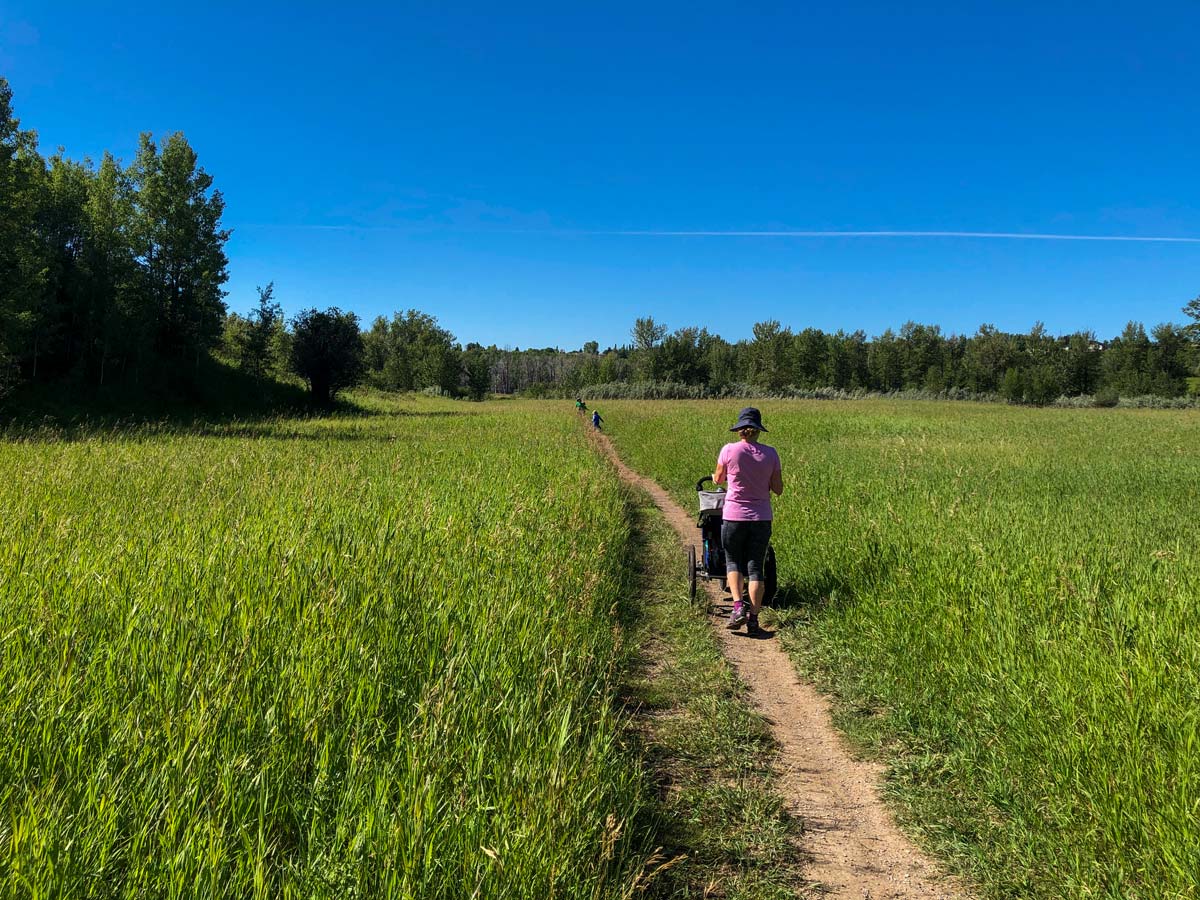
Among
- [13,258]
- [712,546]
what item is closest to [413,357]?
[13,258]

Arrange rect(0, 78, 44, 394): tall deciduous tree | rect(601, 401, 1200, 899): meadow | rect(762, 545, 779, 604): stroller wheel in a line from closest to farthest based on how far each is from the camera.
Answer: rect(601, 401, 1200, 899): meadow → rect(762, 545, 779, 604): stroller wheel → rect(0, 78, 44, 394): tall deciduous tree

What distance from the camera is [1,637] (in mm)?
2922

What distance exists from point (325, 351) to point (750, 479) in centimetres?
3768

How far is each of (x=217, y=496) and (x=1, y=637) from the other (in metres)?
4.87

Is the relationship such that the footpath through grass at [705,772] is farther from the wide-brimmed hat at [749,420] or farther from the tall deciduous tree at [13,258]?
the tall deciduous tree at [13,258]

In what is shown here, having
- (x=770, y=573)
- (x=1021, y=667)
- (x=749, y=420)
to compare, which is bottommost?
(x=770, y=573)

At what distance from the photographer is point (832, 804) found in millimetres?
3453

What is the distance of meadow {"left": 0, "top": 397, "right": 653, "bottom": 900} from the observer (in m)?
1.92

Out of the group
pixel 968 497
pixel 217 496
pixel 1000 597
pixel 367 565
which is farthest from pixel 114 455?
pixel 968 497

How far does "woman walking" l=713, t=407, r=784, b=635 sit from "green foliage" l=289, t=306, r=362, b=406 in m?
37.4

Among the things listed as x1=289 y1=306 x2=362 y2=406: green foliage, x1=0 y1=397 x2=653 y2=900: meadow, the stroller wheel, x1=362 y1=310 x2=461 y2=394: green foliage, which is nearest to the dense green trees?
x1=289 y1=306 x2=362 y2=406: green foliage

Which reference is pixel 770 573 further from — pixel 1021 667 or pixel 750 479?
pixel 1021 667

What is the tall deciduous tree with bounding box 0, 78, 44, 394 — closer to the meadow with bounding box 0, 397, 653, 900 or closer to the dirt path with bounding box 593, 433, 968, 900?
the meadow with bounding box 0, 397, 653, 900

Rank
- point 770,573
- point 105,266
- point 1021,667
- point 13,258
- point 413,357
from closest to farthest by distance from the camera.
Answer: point 1021,667
point 770,573
point 13,258
point 105,266
point 413,357
